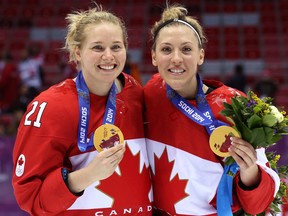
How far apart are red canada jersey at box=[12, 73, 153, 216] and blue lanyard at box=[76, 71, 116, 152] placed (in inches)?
1.1

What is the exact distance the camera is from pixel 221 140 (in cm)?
270

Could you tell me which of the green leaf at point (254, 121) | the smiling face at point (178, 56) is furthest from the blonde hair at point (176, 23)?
the green leaf at point (254, 121)

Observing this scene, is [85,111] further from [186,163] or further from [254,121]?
[254,121]

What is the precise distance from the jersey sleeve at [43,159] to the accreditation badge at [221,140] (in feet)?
2.30

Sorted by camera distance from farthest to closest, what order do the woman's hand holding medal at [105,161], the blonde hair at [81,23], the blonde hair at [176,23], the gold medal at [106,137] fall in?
the blonde hair at [176,23], the blonde hair at [81,23], the gold medal at [106,137], the woman's hand holding medal at [105,161]

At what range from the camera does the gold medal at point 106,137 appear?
2.67 m

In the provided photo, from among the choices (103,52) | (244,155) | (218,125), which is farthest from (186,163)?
(103,52)

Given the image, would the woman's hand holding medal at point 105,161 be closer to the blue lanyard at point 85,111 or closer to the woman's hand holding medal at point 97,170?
the woman's hand holding medal at point 97,170

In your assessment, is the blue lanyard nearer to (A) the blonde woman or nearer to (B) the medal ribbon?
(A) the blonde woman

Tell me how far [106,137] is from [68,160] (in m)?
0.31

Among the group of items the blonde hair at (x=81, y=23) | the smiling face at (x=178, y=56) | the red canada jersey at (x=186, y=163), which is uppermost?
the blonde hair at (x=81, y=23)

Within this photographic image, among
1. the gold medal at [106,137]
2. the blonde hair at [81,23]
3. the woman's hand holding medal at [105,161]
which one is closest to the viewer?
the woman's hand holding medal at [105,161]

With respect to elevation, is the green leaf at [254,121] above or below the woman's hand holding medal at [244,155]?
above

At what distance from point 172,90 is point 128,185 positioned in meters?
0.59
